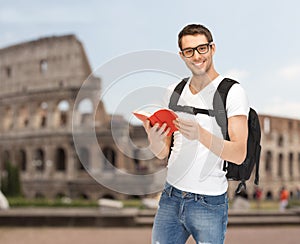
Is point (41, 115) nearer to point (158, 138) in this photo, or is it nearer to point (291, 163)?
point (291, 163)

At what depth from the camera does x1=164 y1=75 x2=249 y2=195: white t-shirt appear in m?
2.22

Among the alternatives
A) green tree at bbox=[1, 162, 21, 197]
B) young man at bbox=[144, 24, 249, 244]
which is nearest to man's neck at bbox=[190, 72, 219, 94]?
young man at bbox=[144, 24, 249, 244]

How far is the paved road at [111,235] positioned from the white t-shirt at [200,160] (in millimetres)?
5985

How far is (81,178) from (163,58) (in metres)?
27.9

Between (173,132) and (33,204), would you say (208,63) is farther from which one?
(33,204)

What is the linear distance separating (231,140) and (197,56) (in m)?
0.44

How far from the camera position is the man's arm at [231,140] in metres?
2.12

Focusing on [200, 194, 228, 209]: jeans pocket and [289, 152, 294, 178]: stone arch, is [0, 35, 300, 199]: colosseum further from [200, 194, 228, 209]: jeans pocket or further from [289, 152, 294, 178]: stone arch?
[200, 194, 228, 209]: jeans pocket

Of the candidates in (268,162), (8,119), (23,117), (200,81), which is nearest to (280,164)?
(268,162)

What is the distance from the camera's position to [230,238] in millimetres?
8523

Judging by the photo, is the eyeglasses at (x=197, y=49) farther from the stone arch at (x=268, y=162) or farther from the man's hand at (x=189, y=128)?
the stone arch at (x=268, y=162)

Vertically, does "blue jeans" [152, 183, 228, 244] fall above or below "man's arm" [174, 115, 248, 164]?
below

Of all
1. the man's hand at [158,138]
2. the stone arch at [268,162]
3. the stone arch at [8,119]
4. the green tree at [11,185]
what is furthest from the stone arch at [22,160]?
the man's hand at [158,138]

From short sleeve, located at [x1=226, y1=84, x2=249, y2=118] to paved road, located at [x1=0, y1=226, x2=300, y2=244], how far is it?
20.3 ft
